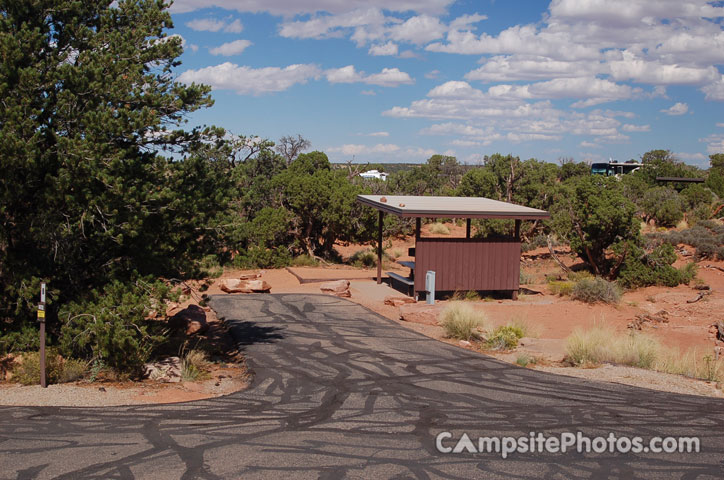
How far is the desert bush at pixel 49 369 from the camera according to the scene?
9461 millimetres

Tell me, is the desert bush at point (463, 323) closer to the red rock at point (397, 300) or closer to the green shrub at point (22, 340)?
the red rock at point (397, 300)

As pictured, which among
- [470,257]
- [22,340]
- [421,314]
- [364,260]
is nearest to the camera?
[22,340]

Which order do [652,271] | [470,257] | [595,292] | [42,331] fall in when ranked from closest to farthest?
1. [42,331]
2. [595,292]
3. [470,257]
4. [652,271]

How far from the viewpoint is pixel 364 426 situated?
24.5 feet

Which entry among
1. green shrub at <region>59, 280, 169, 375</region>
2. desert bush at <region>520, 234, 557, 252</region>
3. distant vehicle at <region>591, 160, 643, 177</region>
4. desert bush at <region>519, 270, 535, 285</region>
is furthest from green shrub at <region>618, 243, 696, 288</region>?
distant vehicle at <region>591, 160, 643, 177</region>

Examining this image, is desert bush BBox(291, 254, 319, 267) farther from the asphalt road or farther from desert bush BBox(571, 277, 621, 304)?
the asphalt road

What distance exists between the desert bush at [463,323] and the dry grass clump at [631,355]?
2.46 m

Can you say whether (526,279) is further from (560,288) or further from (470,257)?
(470,257)

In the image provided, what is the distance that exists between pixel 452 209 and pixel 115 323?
478 inches

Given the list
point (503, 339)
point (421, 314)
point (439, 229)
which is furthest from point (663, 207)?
point (503, 339)

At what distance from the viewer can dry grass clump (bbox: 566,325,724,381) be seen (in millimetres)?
10913

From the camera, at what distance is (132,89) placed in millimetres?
10109

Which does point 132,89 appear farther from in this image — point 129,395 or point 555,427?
point 555,427

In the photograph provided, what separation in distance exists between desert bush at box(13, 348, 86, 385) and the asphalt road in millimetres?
1382
